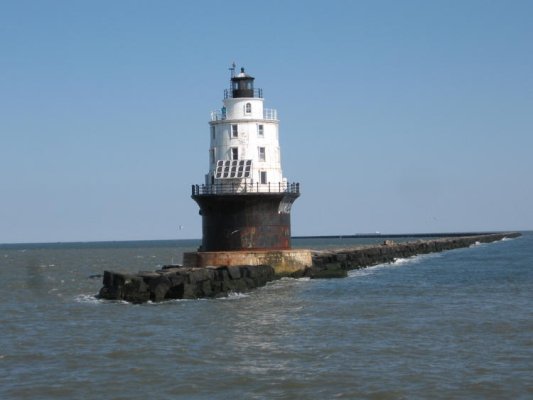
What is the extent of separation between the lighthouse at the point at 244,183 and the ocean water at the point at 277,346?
4.71 metres

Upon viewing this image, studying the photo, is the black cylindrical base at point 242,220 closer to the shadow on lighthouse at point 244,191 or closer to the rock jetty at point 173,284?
the shadow on lighthouse at point 244,191

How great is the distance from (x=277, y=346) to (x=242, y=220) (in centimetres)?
1579

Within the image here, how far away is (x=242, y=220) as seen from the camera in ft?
112

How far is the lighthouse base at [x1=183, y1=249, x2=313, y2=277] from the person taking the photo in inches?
1316

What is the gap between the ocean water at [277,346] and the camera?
576 inches

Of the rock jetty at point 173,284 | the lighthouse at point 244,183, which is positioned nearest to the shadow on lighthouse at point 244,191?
the lighthouse at point 244,183

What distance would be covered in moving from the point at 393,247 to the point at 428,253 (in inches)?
478

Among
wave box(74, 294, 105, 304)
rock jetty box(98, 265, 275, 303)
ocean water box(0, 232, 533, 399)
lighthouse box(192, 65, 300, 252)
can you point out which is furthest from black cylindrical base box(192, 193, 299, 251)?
wave box(74, 294, 105, 304)

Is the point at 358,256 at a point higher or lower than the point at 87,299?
higher

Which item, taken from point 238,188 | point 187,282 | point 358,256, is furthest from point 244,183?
point 358,256

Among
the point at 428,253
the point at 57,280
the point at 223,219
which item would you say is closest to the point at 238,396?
the point at 223,219

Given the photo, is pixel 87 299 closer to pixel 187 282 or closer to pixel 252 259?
pixel 187 282

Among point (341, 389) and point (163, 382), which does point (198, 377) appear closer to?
point (163, 382)

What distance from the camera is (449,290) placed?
3114 centimetres
